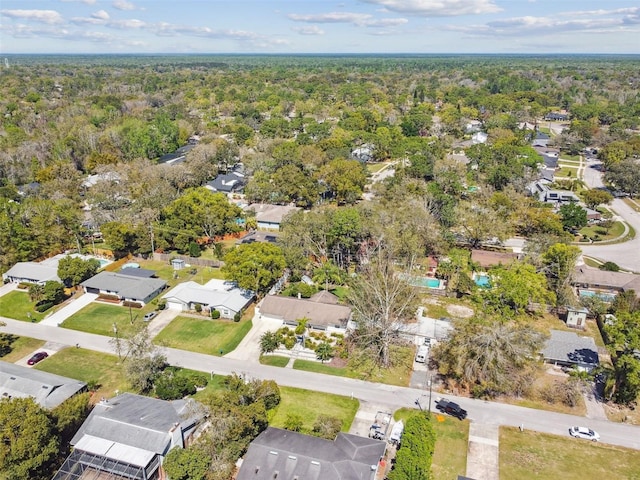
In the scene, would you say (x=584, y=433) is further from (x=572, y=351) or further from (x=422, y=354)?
(x=422, y=354)

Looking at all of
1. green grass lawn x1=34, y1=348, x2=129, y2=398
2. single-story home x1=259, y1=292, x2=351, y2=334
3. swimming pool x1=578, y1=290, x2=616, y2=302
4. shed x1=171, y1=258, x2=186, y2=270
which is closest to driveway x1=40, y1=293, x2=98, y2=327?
green grass lawn x1=34, y1=348, x2=129, y2=398

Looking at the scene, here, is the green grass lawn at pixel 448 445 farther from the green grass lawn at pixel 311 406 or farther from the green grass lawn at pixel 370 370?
the green grass lawn at pixel 370 370

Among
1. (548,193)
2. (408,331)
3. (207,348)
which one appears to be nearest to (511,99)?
(548,193)

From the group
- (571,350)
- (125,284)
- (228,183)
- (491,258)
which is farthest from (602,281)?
(228,183)

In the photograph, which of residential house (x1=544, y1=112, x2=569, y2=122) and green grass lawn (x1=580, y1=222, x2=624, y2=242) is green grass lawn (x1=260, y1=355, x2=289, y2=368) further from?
residential house (x1=544, y1=112, x2=569, y2=122)

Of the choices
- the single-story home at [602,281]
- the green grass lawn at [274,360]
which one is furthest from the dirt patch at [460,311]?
the green grass lawn at [274,360]

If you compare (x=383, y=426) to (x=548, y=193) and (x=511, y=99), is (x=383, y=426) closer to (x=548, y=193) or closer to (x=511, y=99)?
(x=548, y=193)

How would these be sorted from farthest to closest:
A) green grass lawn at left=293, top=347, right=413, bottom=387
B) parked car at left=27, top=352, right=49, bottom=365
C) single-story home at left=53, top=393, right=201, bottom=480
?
parked car at left=27, top=352, right=49, bottom=365, green grass lawn at left=293, top=347, right=413, bottom=387, single-story home at left=53, top=393, right=201, bottom=480

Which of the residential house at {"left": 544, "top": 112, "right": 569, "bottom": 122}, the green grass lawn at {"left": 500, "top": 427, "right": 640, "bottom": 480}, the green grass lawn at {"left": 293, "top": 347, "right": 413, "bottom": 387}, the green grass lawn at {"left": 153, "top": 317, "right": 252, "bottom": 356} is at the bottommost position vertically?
the green grass lawn at {"left": 153, "top": 317, "right": 252, "bottom": 356}
